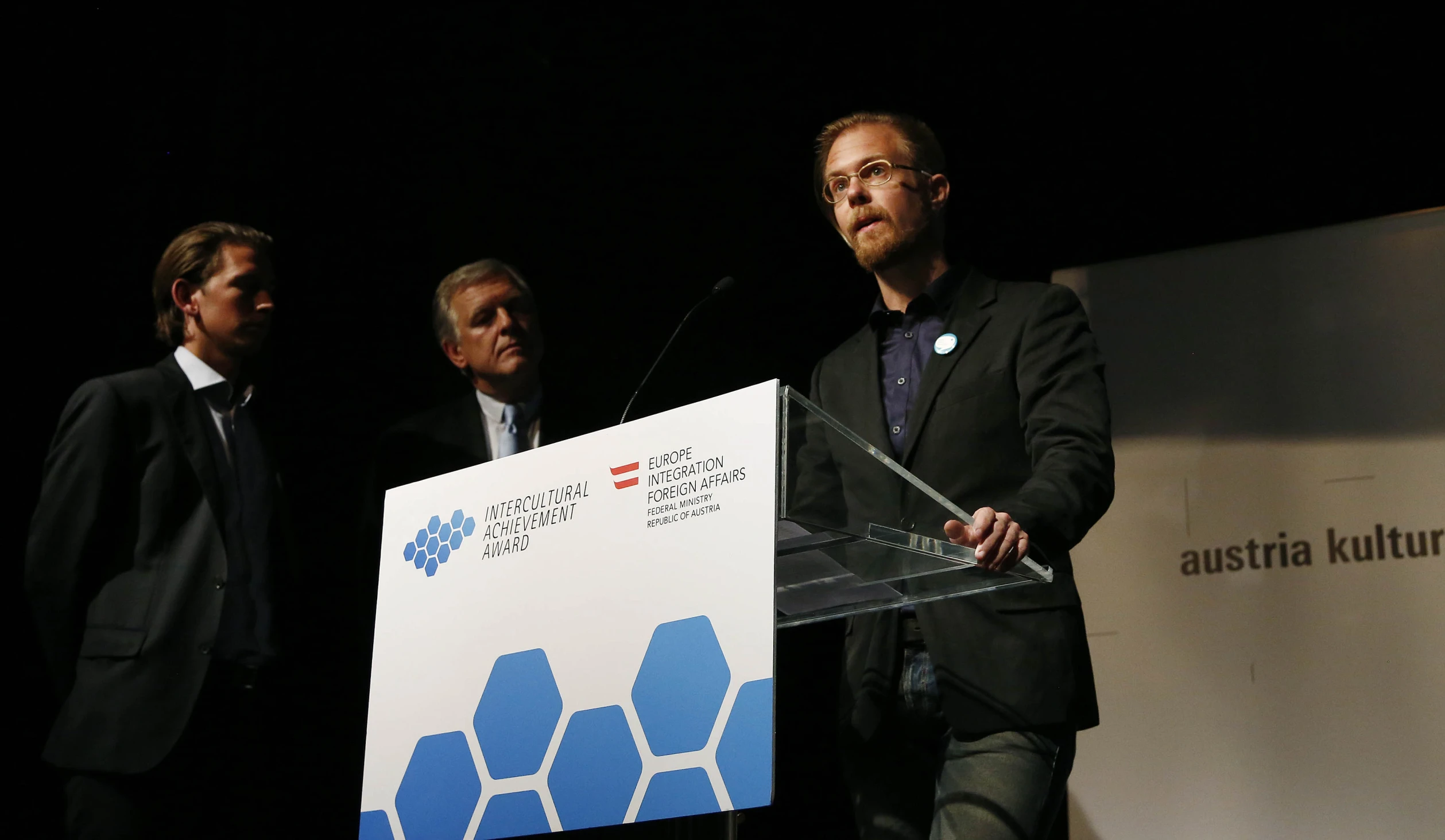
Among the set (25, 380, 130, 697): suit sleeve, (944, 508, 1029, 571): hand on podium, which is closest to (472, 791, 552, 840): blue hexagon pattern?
(944, 508, 1029, 571): hand on podium

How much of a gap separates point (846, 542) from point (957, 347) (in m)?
0.74

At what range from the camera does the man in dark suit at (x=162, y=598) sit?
9.00 feet

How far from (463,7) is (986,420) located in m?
2.59

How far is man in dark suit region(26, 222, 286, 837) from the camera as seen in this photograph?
108 inches

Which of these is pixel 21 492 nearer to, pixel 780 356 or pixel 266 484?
pixel 266 484

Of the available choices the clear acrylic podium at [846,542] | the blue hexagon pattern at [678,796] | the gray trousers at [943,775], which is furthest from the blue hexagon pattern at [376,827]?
the gray trousers at [943,775]

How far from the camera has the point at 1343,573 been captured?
320 centimetres

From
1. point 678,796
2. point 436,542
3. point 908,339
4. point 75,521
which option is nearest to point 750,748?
point 678,796

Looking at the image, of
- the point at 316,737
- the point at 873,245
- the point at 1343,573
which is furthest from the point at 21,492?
the point at 1343,573

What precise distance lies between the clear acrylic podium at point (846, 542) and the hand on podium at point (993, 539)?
0.04 ft

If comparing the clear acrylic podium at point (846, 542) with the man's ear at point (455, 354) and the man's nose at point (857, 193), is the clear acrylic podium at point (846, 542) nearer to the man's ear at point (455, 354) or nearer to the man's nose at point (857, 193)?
the man's nose at point (857, 193)

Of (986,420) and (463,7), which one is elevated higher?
(463,7)

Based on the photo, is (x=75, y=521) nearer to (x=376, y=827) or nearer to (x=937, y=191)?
(x=376, y=827)

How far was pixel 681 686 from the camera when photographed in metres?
1.42
